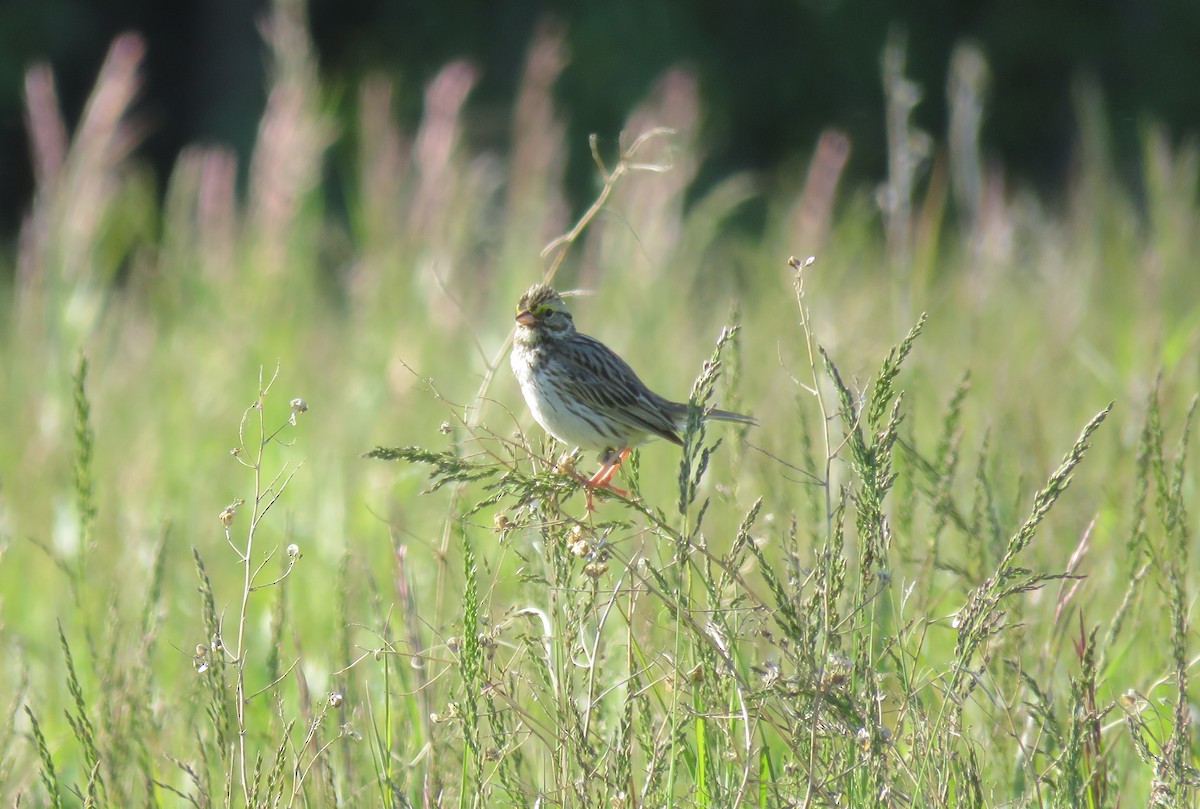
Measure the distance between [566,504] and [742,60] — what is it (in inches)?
579

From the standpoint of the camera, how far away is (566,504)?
343 centimetres

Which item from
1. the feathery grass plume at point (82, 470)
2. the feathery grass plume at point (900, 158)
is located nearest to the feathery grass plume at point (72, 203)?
the feathery grass plume at point (82, 470)

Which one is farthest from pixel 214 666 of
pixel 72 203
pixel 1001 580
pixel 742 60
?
pixel 742 60

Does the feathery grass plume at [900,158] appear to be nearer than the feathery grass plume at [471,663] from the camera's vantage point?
No

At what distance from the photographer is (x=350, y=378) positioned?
17.9ft

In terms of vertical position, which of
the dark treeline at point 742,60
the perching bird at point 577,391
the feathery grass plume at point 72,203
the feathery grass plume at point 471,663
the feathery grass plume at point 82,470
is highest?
the dark treeline at point 742,60

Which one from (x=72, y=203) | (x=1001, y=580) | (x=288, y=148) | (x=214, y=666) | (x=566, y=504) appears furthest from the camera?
(x=288, y=148)

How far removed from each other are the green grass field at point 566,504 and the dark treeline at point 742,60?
8.65m

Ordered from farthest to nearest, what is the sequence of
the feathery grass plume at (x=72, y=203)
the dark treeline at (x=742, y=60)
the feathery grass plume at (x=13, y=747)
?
the dark treeline at (x=742, y=60)
the feathery grass plume at (x=72, y=203)
the feathery grass plume at (x=13, y=747)

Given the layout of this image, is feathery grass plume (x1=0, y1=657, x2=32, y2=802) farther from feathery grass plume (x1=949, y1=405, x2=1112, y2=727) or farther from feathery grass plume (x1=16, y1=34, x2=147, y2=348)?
feathery grass plume (x1=16, y1=34, x2=147, y2=348)

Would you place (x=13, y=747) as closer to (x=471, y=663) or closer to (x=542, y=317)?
(x=542, y=317)

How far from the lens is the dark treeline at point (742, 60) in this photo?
15.7m

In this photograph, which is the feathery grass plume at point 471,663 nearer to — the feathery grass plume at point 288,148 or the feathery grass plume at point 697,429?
the feathery grass plume at point 697,429

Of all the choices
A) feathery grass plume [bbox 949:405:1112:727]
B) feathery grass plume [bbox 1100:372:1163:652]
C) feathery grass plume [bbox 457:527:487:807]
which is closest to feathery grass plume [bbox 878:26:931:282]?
feathery grass plume [bbox 1100:372:1163:652]
